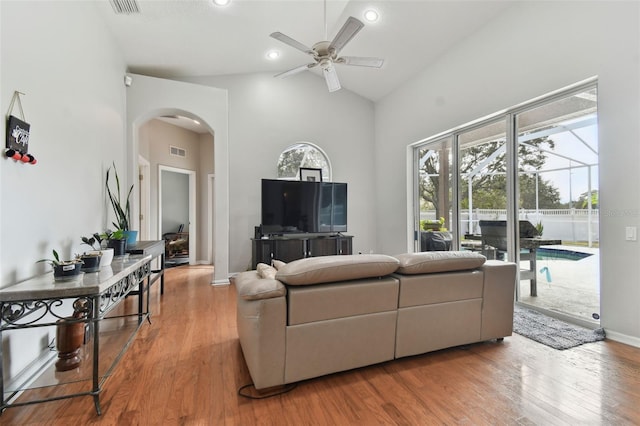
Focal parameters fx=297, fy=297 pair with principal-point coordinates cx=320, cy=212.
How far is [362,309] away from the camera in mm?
1917

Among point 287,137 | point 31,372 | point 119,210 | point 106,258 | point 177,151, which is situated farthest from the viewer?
point 177,151

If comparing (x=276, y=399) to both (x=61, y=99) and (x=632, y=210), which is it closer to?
(x=61, y=99)

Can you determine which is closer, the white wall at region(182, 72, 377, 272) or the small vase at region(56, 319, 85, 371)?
the small vase at region(56, 319, 85, 371)

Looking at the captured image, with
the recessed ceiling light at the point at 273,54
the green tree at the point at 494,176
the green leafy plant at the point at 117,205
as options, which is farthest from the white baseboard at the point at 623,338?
A: the recessed ceiling light at the point at 273,54

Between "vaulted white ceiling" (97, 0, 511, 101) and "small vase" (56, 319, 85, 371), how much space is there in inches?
129

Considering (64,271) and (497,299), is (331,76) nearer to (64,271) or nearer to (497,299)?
(497,299)

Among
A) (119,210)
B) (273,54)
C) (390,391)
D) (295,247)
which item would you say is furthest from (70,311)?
(273,54)

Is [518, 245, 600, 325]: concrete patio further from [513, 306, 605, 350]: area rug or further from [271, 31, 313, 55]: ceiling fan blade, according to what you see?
[271, 31, 313, 55]: ceiling fan blade

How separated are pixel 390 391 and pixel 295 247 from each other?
10.8 feet

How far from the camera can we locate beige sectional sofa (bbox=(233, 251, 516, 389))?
1.72 m

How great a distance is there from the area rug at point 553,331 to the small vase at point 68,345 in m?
3.60

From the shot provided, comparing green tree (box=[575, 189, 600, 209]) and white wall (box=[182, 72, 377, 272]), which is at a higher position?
white wall (box=[182, 72, 377, 272])

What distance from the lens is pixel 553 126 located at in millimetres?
3209

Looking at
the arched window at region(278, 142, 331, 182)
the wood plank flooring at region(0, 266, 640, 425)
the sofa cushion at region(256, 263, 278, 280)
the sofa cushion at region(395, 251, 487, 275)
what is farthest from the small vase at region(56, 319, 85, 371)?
the arched window at region(278, 142, 331, 182)
